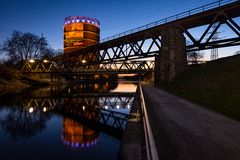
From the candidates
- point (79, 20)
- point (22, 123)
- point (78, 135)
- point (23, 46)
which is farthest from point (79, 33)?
point (78, 135)

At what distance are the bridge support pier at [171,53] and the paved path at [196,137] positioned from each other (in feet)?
84.1

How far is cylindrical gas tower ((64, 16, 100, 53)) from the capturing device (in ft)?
392

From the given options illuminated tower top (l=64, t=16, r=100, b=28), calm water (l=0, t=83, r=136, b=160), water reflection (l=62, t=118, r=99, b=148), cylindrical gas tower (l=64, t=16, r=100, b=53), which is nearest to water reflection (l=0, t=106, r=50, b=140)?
calm water (l=0, t=83, r=136, b=160)

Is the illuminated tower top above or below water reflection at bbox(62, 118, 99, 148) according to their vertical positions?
above

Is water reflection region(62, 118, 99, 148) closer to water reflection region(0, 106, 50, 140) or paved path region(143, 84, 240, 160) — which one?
water reflection region(0, 106, 50, 140)

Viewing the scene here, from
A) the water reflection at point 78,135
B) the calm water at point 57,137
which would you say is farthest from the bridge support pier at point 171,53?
the water reflection at point 78,135

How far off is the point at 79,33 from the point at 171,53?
87.3 meters

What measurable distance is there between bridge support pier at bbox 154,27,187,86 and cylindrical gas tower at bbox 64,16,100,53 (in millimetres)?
81686

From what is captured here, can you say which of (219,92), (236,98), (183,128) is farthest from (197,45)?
(183,128)

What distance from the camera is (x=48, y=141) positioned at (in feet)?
49.5

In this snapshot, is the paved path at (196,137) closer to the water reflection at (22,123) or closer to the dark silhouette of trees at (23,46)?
the water reflection at (22,123)

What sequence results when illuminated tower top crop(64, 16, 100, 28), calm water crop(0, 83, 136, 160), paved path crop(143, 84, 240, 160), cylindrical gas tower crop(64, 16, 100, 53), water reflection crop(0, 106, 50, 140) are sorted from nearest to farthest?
paved path crop(143, 84, 240, 160)
calm water crop(0, 83, 136, 160)
water reflection crop(0, 106, 50, 140)
cylindrical gas tower crop(64, 16, 100, 53)
illuminated tower top crop(64, 16, 100, 28)

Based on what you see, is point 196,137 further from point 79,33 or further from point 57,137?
point 79,33

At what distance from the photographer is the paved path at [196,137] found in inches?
314
